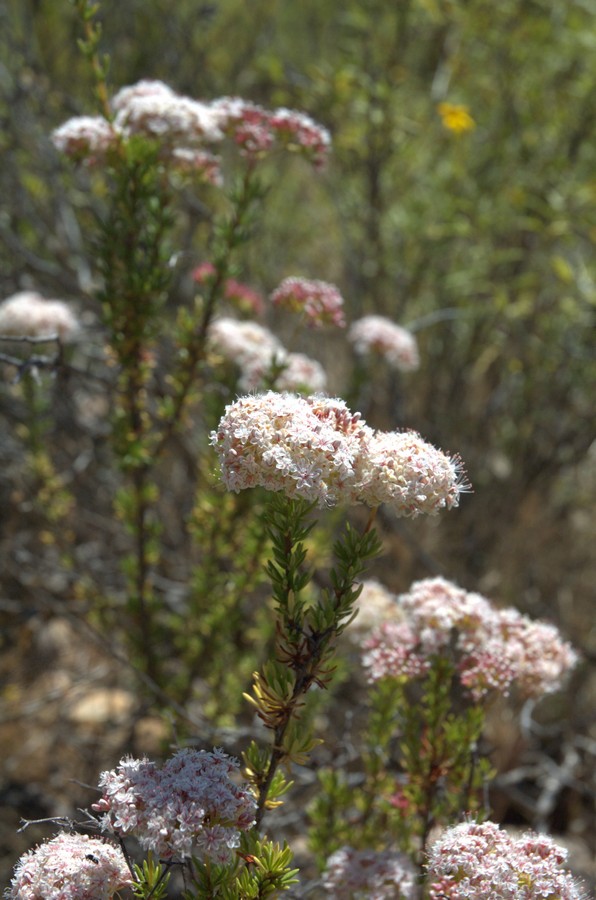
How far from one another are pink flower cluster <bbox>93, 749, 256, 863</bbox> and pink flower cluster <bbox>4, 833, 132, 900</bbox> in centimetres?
9

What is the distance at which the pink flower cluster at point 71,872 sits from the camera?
64.7 inches

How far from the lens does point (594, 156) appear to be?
568 centimetres

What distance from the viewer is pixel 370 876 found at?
222cm

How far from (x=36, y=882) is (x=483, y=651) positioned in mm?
1257

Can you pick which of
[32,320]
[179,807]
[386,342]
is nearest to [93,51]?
[32,320]

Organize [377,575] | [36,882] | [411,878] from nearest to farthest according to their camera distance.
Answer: [36,882]
[411,878]
[377,575]

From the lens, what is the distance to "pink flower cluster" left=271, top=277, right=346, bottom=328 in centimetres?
309

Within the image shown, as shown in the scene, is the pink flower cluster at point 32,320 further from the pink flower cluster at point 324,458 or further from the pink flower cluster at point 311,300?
the pink flower cluster at point 324,458

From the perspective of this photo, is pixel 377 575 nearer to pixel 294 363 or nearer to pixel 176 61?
pixel 294 363

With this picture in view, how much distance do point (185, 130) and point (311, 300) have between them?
2.34 feet

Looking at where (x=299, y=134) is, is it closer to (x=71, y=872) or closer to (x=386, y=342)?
(x=386, y=342)

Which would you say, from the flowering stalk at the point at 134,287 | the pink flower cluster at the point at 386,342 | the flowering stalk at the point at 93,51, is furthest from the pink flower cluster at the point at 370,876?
the flowering stalk at the point at 93,51

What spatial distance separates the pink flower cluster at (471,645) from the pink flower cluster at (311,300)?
1096 millimetres

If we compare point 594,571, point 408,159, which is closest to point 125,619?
point 594,571
